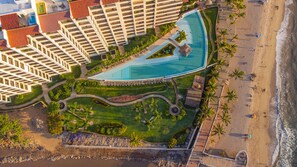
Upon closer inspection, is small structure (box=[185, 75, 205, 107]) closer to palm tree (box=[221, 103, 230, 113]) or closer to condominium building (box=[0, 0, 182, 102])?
palm tree (box=[221, 103, 230, 113])

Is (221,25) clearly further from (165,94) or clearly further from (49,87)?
(49,87)

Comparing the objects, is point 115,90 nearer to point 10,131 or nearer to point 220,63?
point 220,63

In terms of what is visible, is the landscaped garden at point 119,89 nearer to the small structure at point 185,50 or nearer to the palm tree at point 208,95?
the palm tree at point 208,95

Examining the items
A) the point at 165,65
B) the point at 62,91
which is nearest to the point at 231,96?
the point at 165,65

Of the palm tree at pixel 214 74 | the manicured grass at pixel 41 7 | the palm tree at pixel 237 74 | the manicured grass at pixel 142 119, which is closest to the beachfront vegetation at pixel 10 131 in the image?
the manicured grass at pixel 142 119

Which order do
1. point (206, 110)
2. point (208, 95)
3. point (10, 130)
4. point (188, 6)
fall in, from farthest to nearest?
1. point (188, 6)
2. point (10, 130)
3. point (208, 95)
4. point (206, 110)

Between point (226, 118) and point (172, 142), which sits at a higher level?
point (226, 118)
